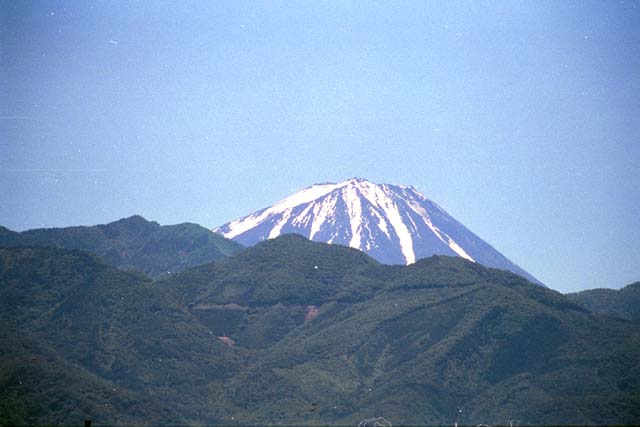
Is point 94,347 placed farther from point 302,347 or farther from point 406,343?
point 406,343

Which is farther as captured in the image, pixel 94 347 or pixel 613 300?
pixel 613 300

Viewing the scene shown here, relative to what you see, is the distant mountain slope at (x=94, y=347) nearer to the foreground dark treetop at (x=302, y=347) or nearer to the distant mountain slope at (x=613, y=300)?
the foreground dark treetop at (x=302, y=347)

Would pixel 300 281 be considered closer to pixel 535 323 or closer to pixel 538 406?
pixel 535 323

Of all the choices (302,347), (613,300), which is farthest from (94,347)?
(613,300)

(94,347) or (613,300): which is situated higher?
(613,300)

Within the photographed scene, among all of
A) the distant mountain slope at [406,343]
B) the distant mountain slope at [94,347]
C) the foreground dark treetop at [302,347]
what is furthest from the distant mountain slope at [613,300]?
the distant mountain slope at [94,347]

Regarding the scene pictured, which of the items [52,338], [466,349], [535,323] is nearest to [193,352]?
[52,338]
